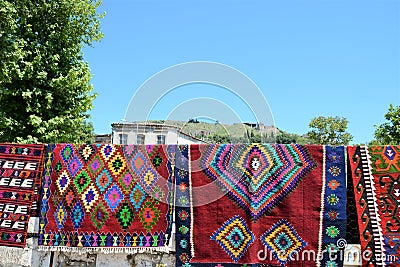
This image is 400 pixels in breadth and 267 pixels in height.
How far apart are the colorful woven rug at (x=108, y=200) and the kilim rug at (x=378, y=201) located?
4.72 ft

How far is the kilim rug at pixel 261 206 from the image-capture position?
118 inches

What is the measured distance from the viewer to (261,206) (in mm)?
3053

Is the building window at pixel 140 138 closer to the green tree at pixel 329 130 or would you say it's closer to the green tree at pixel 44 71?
the green tree at pixel 44 71

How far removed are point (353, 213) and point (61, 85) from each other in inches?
278

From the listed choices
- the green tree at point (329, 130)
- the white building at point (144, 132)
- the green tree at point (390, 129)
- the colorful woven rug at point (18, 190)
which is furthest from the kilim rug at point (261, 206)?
the green tree at point (329, 130)

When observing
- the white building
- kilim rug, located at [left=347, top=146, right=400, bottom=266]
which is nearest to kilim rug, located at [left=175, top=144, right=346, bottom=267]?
kilim rug, located at [left=347, top=146, right=400, bottom=266]

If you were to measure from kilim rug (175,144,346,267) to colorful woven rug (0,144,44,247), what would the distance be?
1.28 m

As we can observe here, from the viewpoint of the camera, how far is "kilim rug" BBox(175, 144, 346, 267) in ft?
9.80

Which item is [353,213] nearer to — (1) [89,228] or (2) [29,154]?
(1) [89,228]

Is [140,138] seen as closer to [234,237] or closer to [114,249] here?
[114,249]

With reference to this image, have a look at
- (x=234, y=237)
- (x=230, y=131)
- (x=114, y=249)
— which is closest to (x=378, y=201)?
(x=234, y=237)

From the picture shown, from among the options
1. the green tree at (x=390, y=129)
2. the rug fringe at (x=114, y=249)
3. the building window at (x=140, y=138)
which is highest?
the green tree at (x=390, y=129)

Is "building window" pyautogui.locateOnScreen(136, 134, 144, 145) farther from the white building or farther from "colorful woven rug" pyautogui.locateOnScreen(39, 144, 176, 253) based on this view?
"colorful woven rug" pyautogui.locateOnScreen(39, 144, 176, 253)

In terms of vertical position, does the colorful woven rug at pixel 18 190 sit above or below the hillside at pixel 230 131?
below
